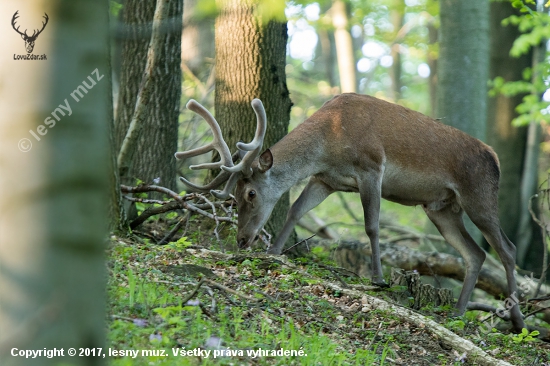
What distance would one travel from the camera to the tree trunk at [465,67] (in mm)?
10500

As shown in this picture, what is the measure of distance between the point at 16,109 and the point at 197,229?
600 centimetres

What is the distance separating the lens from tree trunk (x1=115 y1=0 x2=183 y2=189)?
9117 millimetres

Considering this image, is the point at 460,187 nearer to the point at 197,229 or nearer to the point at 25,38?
the point at 197,229

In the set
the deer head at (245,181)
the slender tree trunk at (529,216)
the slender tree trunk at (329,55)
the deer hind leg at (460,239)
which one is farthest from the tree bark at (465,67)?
the slender tree trunk at (329,55)

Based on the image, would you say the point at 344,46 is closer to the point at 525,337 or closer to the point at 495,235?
the point at 495,235

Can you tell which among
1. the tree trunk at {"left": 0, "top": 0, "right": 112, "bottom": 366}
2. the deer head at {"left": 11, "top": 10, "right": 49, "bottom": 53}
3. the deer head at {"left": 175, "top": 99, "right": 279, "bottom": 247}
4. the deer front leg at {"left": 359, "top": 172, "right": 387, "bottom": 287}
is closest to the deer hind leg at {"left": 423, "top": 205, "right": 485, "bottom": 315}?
the deer front leg at {"left": 359, "top": 172, "right": 387, "bottom": 287}

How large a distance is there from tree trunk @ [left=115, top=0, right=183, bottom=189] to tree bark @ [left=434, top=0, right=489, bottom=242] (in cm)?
439

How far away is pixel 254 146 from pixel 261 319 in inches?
105

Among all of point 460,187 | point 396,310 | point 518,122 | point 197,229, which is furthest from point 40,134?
point 518,122

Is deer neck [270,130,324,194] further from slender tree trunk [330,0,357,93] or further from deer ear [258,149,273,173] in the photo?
slender tree trunk [330,0,357,93]

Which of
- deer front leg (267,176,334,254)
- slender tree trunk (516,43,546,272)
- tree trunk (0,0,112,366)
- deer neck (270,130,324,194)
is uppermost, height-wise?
tree trunk (0,0,112,366)

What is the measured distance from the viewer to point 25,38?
2.32 metres

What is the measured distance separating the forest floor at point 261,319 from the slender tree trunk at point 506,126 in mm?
6746

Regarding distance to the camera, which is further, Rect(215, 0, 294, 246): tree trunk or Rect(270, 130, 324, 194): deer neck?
Rect(215, 0, 294, 246): tree trunk
